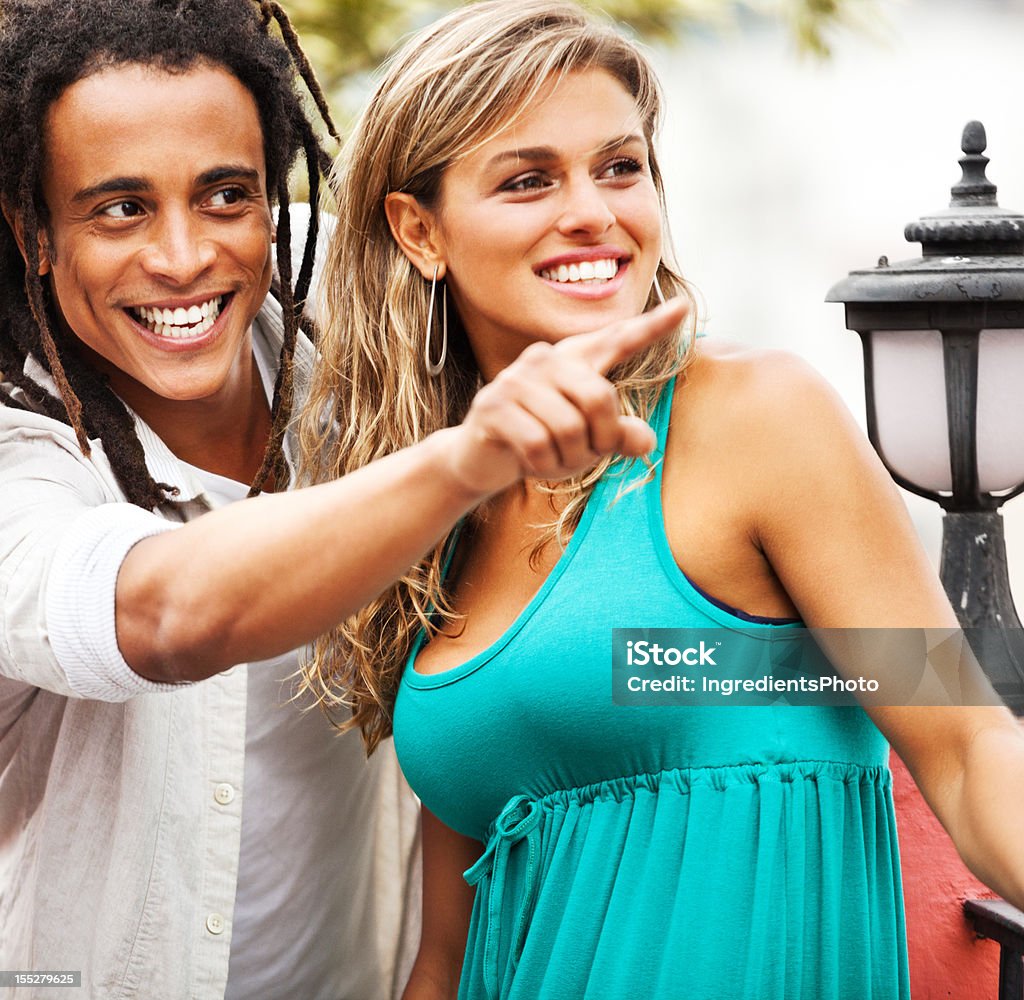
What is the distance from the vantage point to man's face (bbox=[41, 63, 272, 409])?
198cm

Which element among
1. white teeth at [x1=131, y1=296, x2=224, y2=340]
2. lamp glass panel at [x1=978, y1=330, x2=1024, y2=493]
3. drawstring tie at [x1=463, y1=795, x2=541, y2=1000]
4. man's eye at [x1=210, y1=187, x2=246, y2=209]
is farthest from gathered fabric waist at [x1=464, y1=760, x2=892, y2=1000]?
lamp glass panel at [x1=978, y1=330, x2=1024, y2=493]

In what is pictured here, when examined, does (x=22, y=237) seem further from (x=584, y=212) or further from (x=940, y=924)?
(x=940, y=924)

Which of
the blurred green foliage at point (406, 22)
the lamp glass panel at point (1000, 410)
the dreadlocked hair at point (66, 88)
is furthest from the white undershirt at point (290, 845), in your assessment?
the blurred green foliage at point (406, 22)

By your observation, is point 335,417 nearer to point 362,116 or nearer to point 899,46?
point 362,116

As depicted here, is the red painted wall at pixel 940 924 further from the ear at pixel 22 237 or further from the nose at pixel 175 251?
the ear at pixel 22 237

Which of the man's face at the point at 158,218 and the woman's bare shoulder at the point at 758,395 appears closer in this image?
the woman's bare shoulder at the point at 758,395

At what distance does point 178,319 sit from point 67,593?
0.63 meters

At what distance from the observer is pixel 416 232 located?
2.03 m

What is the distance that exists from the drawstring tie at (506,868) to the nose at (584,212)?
696 mm

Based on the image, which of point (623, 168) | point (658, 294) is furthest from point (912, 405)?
point (623, 168)

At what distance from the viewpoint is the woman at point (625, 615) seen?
168cm

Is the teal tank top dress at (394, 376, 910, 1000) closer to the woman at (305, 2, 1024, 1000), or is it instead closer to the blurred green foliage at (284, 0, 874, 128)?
the woman at (305, 2, 1024, 1000)

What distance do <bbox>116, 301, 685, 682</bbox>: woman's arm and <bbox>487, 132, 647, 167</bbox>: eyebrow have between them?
60cm

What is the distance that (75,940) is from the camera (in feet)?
6.92
